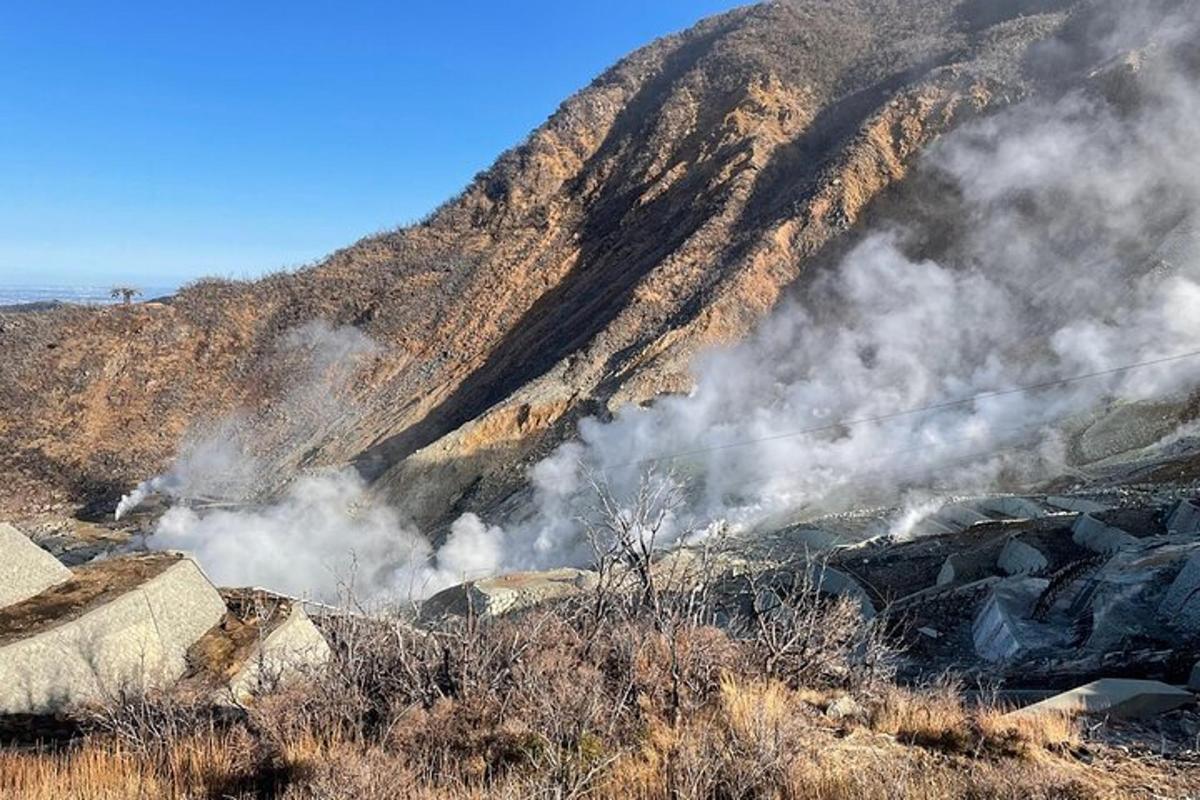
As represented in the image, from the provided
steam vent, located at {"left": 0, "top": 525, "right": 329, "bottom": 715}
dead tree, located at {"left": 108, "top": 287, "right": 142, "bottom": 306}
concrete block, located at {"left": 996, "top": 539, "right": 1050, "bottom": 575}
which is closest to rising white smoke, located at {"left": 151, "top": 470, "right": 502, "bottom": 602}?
steam vent, located at {"left": 0, "top": 525, "right": 329, "bottom": 715}

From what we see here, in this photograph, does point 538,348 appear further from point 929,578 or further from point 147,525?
point 929,578

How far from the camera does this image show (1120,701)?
20.0 ft

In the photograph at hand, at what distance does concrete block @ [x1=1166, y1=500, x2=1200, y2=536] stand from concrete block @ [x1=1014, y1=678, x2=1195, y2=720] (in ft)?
17.5

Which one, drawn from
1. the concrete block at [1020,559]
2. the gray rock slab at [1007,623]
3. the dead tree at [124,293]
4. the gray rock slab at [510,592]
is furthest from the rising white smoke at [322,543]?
the dead tree at [124,293]

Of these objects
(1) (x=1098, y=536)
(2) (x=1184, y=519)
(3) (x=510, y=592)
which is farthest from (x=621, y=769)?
(2) (x=1184, y=519)

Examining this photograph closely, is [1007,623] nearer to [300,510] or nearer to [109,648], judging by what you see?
[109,648]

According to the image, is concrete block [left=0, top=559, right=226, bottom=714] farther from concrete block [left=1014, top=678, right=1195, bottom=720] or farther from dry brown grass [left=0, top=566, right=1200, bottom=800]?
concrete block [left=1014, top=678, right=1195, bottom=720]

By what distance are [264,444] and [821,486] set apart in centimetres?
1920

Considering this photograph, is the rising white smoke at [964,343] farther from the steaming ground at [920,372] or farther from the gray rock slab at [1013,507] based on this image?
the gray rock slab at [1013,507]

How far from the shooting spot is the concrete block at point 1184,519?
1072 centimetres

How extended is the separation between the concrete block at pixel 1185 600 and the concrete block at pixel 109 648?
8.96 meters

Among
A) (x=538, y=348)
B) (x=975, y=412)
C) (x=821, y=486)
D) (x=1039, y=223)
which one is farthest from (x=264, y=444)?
(x=1039, y=223)

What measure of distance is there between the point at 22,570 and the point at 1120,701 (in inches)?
342

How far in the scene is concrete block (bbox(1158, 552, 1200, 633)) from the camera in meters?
7.90
